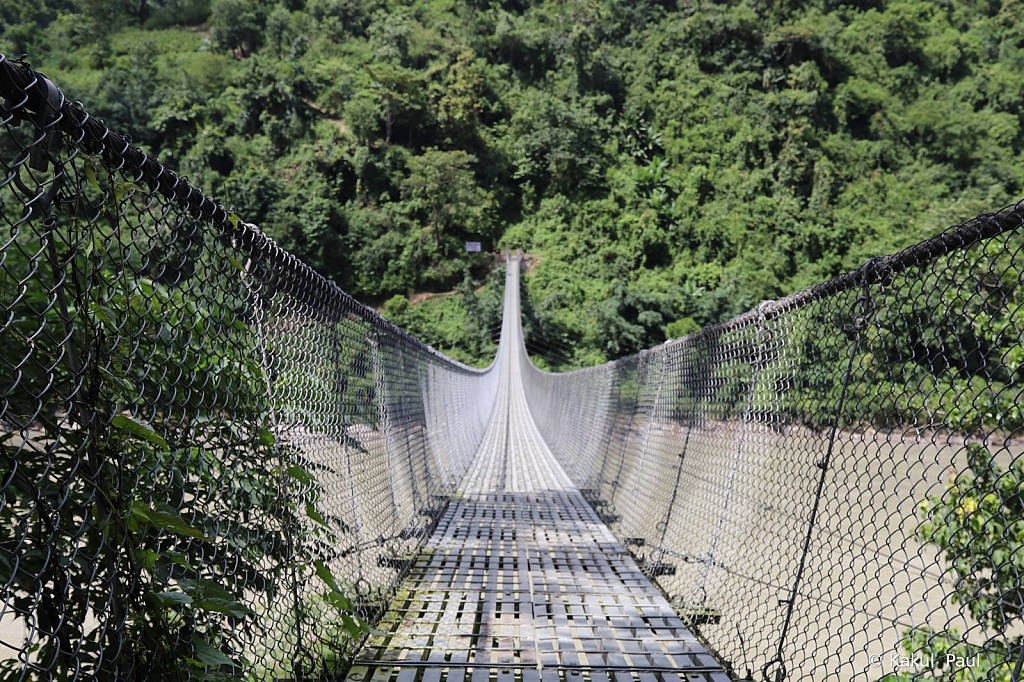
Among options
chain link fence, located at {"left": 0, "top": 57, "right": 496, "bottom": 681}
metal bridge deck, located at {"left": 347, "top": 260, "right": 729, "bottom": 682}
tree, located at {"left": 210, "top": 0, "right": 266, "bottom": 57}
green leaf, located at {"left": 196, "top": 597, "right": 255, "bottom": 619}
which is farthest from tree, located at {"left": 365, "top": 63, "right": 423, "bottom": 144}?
green leaf, located at {"left": 196, "top": 597, "right": 255, "bottom": 619}

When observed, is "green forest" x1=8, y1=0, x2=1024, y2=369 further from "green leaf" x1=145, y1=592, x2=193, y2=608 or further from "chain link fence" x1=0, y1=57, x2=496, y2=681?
"green leaf" x1=145, y1=592, x2=193, y2=608

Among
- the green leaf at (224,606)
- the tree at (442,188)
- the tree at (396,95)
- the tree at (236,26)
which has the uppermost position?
the tree at (236,26)

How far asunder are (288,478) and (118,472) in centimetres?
45

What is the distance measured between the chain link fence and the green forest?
15642mm

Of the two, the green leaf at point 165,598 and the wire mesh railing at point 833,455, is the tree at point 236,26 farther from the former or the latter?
the green leaf at point 165,598

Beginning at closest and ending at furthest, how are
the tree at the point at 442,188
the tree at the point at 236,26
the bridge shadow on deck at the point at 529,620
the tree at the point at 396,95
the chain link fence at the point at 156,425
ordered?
1. the chain link fence at the point at 156,425
2. the bridge shadow on deck at the point at 529,620
3. the tree at the point at 442,188
4. the tree at the point at 396,95
5. the tree at the point at 236,26

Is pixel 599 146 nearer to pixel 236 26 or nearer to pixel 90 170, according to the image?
pixel 236 26

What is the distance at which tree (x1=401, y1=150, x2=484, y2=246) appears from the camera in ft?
74.7

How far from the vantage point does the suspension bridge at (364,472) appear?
24.2 inches

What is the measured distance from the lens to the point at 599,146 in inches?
991

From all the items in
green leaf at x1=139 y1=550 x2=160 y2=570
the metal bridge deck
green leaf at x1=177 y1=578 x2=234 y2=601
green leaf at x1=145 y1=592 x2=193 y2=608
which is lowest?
the metal bridge deck

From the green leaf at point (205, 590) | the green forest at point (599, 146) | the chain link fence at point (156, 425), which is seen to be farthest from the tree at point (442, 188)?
the green leaf at point (205, 590)

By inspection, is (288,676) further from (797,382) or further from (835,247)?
(835,247)

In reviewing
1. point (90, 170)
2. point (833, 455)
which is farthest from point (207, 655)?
point (833, 455)
